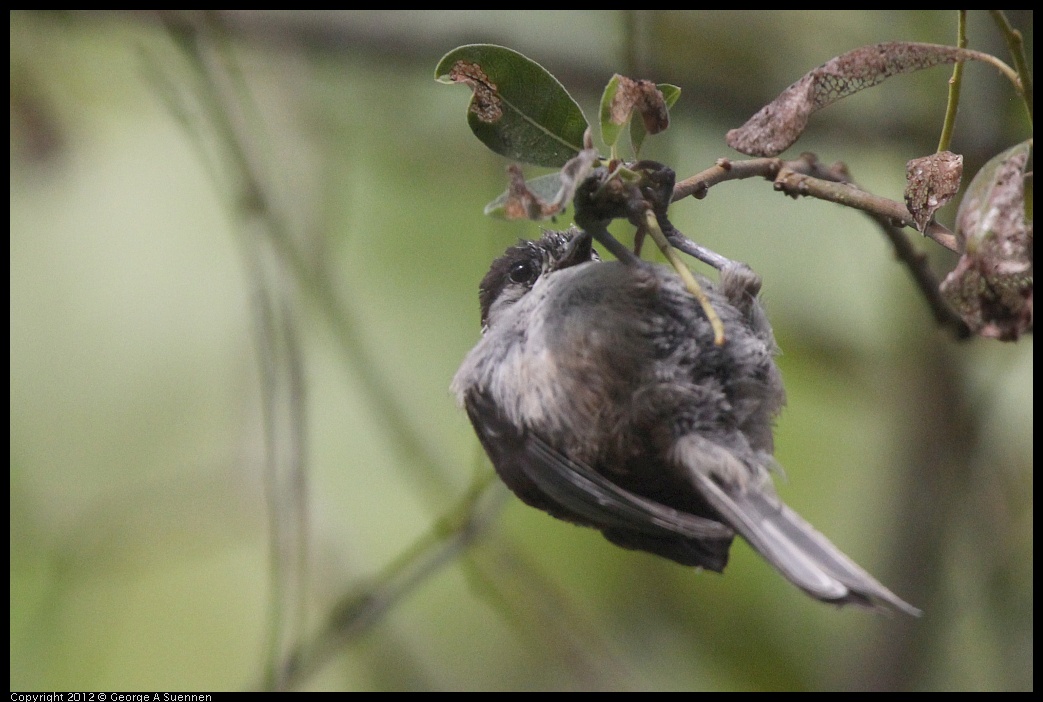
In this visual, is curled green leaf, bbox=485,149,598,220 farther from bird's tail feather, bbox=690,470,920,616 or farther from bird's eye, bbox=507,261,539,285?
bird's eye, bbox=507,261,539,285

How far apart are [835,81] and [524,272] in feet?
3.37

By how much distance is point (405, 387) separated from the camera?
4754 mm

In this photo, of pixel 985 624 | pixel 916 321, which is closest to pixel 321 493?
pixel 916 321

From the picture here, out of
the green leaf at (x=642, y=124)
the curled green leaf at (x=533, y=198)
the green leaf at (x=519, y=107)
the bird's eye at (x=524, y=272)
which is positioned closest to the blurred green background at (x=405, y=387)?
the bird's eye at (x=524, y=272)

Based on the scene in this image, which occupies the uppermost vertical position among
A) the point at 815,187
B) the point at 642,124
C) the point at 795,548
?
the point at 642,124

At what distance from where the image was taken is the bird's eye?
7.67 feet

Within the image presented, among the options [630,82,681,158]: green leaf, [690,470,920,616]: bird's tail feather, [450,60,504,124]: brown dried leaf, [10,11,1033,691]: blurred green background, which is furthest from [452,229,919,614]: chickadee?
[10,11,1033,691]: blurred green background

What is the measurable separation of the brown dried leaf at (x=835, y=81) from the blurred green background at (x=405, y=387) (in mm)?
2617

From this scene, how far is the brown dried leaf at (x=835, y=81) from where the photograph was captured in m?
1.47

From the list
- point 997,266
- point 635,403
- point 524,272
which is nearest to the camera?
point 997,266

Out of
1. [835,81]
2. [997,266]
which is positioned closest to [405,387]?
[835,81]

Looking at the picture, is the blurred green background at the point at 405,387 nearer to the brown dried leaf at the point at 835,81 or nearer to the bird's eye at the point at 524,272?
the bird's eye at the point at 524,272

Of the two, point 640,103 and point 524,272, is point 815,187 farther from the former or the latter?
point 524,272

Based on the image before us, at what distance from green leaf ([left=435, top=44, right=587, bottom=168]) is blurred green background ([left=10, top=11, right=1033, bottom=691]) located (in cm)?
259
